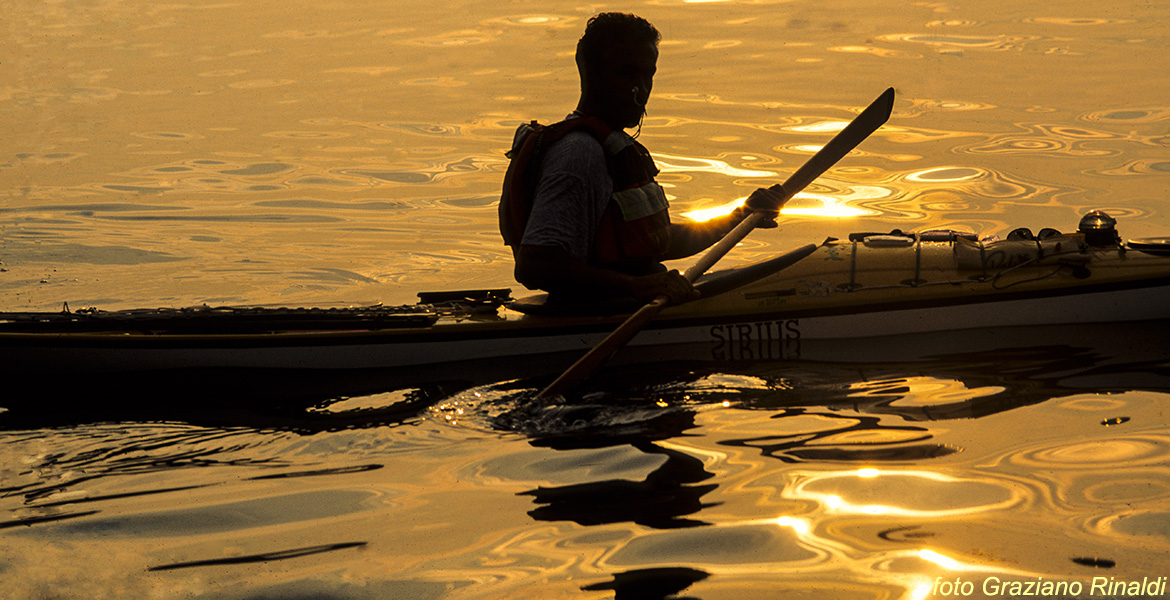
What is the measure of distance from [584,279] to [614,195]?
0.39 meters

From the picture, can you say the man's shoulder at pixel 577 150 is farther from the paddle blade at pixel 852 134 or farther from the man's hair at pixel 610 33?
the paddle blade at pixel 852 134

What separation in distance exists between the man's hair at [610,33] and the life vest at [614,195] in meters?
0.28

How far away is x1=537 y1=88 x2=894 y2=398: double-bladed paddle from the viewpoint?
4.69 metres

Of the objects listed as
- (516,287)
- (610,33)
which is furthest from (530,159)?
(516,287)

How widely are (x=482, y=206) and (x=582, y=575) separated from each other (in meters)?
6.42

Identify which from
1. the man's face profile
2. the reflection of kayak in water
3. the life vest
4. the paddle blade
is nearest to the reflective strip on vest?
the life vest

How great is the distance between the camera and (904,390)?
4688mm

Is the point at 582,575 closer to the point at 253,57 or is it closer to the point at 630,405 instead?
the point at 630,405

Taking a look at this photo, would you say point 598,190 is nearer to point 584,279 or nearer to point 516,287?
point 584,279

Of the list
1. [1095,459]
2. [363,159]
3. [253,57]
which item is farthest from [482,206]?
[253,57]

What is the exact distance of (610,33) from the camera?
182 inches

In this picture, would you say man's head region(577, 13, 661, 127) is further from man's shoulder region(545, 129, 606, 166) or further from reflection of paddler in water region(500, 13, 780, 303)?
man's shoulder region(545, 129, 606, 166)

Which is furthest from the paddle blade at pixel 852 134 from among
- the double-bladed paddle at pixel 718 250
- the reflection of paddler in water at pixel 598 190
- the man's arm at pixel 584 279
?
the man's arm at pixel 584 279

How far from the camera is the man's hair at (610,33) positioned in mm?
4629
